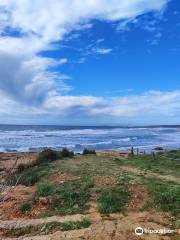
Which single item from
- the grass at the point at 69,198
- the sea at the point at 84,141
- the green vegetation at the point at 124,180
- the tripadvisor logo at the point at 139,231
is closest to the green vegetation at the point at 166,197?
the green vegetation at the point at 124,180

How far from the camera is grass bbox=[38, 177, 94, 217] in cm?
1134

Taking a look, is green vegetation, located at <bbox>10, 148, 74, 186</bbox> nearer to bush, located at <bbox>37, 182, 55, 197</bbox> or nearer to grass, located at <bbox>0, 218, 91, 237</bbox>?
bush, located at <bbox>37, 182, 55, 197</bbox>

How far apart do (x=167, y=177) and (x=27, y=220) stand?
296 inches

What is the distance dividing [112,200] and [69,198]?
1.65 m

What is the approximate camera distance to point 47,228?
10.1 metres

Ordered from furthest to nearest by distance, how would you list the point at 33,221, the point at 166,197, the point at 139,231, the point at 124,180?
the point at 124,180 < the point at 166,197 < the point at 33,221 < the point at 139,231

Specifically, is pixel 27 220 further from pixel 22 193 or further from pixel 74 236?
pixel 22 193

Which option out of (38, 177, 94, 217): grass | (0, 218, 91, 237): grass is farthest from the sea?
(0, 218, 91, 237): grass

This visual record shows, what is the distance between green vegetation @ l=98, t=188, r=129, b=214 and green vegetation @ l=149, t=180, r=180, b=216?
3.34 feet

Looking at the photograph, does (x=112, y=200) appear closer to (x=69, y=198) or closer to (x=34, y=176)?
(x=69, y=198)

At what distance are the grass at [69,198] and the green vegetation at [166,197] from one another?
236 cm

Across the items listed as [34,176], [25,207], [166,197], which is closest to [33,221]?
[25,207]

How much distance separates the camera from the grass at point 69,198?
11344 mm

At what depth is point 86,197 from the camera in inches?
489
